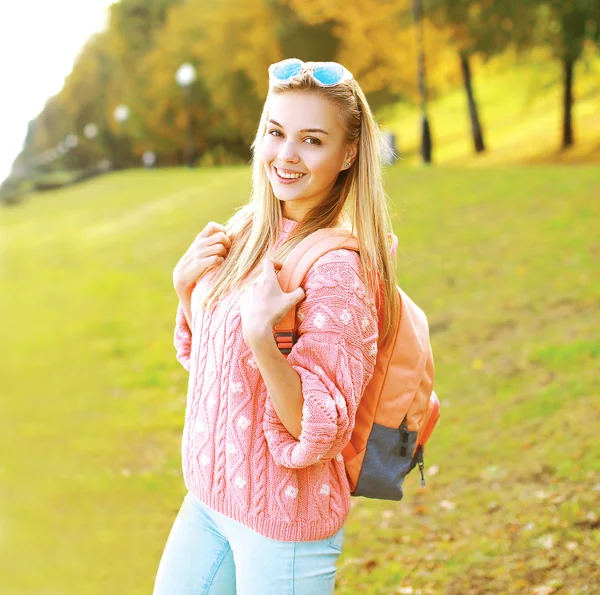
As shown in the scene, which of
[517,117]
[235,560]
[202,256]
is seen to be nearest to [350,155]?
[202,256]

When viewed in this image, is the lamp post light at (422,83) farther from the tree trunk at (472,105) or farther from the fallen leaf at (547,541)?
the fallen leaf at (547,541)

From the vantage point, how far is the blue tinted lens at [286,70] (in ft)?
6.75

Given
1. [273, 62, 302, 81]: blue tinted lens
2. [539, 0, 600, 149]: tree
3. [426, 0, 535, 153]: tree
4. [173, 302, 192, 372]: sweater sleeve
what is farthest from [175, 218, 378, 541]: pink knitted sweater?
[426, 0, 535, 153]: tree

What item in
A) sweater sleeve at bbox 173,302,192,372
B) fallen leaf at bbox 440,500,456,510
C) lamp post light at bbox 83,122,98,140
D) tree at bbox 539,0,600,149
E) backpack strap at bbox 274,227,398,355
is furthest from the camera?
lamp post light at bbox 83,122,98,140

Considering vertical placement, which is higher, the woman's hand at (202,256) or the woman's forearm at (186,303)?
the woman's hand at (202,256)

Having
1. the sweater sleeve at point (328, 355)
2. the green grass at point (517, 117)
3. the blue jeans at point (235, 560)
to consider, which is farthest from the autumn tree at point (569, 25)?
the blue jeans at point (235, 560)

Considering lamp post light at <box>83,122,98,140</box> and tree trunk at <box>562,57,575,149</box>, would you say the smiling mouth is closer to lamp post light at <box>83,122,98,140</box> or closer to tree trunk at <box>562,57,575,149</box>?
tree trunk at <box>562,57,575,149</box>

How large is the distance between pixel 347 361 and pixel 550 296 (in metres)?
7.21

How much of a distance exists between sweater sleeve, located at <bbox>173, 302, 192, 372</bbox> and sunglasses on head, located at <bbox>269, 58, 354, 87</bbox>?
813 mm

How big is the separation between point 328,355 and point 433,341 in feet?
21.4

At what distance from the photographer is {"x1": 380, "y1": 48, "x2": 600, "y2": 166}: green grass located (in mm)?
18344

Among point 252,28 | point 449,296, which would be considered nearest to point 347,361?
point 449,296

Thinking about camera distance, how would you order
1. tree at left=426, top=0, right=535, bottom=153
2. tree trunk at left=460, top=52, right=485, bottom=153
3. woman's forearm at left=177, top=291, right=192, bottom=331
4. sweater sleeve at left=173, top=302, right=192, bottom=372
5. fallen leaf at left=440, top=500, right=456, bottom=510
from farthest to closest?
tree trunk at left=460, top=52, right=485, bottom=153
tree at left=426, top=0, right=535, bottom=153
fallen leaf at left=440, top=500, right=456, bottom=510
sweater sleeve at left=173, top=302, right=192, bottom=372
woman's forearm at left=177, top=291, right=192, bottom=331

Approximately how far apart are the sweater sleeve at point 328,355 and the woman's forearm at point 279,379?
0.09 ft
